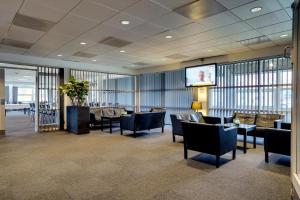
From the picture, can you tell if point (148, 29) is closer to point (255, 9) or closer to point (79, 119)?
point (255, 9)

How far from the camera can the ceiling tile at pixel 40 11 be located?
329 cm

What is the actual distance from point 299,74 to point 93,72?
8.03 m

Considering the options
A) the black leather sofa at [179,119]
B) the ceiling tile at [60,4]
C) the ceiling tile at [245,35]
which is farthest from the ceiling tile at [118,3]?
the black leather sofa at [179,119]

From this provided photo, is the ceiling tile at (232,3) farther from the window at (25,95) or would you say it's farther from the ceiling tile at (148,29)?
the window at (25,95)

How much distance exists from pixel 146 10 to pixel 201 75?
173 inches

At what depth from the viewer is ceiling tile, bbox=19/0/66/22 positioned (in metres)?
3.29

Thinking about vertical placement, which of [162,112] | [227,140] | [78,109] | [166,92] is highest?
[166,92]

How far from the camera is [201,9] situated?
3504 millimetres

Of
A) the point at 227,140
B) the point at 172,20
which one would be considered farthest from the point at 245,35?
the point at 227,140

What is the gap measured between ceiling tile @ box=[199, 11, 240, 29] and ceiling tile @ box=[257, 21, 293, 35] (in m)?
0.98

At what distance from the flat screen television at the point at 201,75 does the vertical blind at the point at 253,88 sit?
68 centimetres

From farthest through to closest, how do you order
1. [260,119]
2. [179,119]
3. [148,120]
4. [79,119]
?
[79,119] → [148,120] → [260,119] → [179,119]

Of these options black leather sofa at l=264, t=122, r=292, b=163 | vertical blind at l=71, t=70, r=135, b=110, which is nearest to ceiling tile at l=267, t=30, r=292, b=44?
black leather sofa at l=264, t=122, r=292, b=163

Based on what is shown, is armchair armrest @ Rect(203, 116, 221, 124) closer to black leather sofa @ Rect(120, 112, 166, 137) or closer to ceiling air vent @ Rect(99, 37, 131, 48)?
black leather sofa @ Rect(120, 112, 166, 137)
